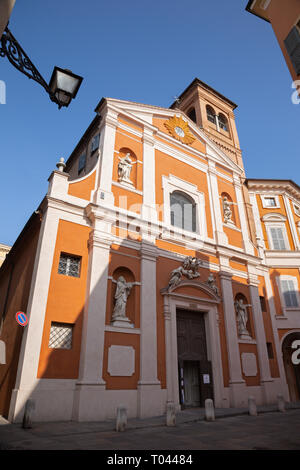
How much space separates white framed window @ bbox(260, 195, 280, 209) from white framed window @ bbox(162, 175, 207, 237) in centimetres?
611

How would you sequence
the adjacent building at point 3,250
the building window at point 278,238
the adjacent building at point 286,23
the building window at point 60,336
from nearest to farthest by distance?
the adjacent building at point 286,23 < the building window at point 60,336 < the building window at point 278,238 < the adjacent building at point 3,250

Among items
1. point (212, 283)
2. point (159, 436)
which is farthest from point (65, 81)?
point (212, 283)

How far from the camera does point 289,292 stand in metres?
16.8

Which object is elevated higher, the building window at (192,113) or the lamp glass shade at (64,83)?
→ the building window at (192,113)

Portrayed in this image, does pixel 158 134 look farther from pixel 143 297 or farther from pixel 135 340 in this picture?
pixel 135 340

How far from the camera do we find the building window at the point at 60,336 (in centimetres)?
900

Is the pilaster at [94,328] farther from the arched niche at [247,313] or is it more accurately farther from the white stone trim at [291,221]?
the white stone trim at [291,221]

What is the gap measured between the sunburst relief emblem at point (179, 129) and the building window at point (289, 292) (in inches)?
352

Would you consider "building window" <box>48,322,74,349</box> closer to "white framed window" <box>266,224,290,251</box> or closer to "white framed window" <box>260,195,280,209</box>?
"white framed window" <box>266,224,290,251</box>

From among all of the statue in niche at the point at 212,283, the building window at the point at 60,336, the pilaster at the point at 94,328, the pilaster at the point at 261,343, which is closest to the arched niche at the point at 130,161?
the pilaster at the point at 94,328

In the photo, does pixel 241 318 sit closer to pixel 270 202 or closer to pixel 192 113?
pixel 270 202

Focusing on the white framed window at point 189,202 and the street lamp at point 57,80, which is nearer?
the street lamp at point 57,80

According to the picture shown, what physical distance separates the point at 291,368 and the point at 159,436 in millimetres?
12970

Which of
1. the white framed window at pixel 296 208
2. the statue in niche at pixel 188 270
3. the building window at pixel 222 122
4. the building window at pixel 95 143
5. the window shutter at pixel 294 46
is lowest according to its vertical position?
the statue in niche at pixel 188 270
